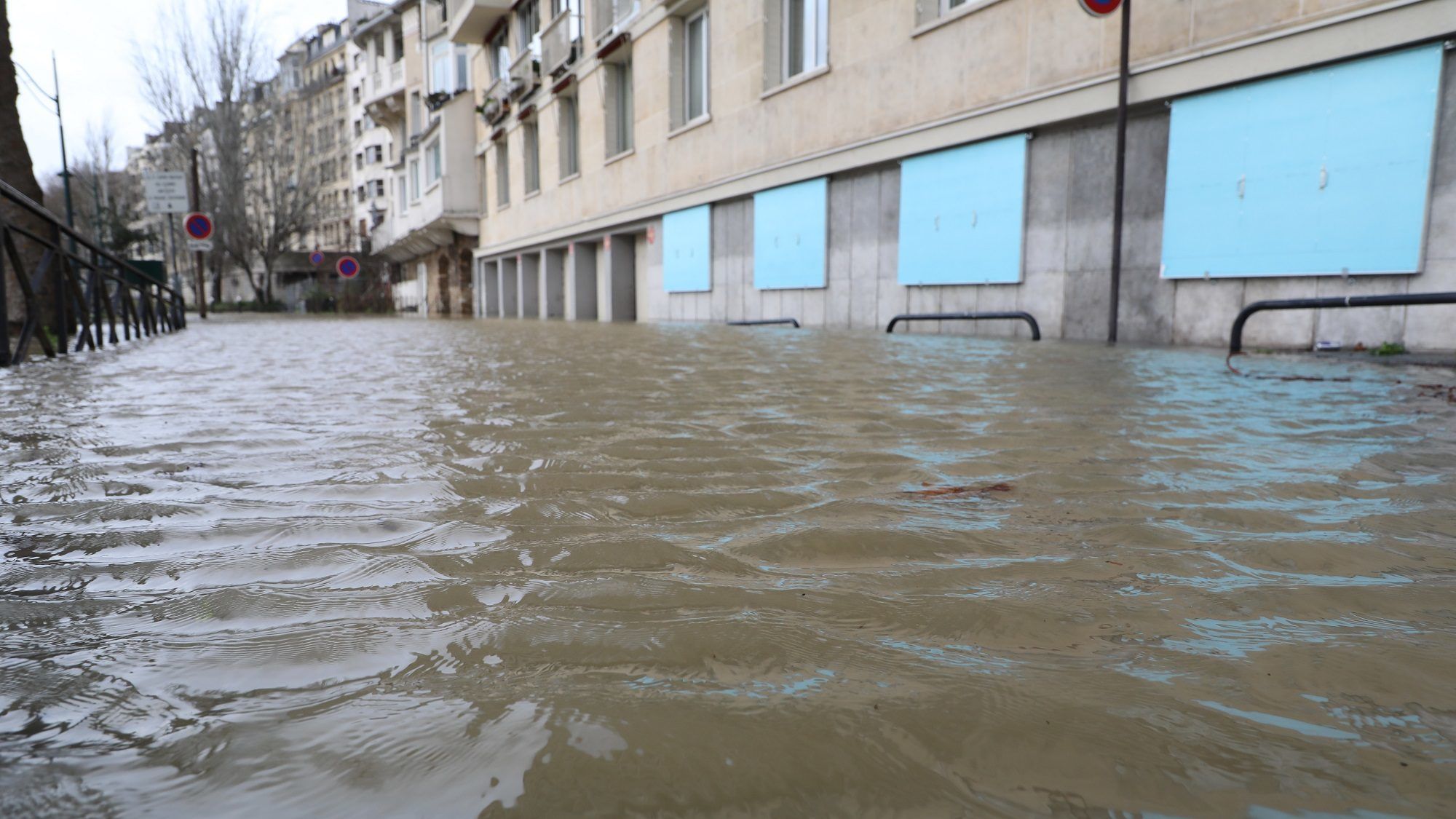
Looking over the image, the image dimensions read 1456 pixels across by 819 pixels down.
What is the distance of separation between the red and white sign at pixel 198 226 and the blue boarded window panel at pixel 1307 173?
2135 cm

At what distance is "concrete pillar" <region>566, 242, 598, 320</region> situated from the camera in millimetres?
25094

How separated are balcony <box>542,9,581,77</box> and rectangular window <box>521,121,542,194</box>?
9.79 ft

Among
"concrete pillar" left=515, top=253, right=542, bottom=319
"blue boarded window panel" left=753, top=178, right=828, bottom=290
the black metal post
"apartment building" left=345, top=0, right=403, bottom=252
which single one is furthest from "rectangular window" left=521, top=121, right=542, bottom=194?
"apartment building" left=345, top=0, right=403, bottom=252

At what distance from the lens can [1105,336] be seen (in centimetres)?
1001

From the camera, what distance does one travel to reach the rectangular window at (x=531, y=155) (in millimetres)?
28172

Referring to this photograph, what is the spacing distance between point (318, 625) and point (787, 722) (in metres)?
0.89

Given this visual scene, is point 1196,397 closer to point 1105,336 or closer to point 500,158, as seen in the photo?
point 1105,336

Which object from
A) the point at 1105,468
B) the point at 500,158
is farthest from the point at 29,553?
the point at 500,158

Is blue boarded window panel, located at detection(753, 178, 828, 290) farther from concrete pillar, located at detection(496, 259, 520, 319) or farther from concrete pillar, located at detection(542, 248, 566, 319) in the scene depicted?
concrete pillar, located at detection(496, 259, 520, 319)

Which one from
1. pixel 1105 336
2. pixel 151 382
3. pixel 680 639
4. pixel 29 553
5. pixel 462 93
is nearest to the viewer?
pixel 680 639

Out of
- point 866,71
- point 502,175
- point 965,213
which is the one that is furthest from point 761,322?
point 502,175

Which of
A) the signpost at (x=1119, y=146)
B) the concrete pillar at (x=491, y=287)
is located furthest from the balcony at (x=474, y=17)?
the signpost at (x=1119, y=146)

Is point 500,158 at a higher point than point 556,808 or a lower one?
higher

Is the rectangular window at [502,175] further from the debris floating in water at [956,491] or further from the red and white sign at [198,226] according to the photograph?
the debris floating in water at [956,491]
